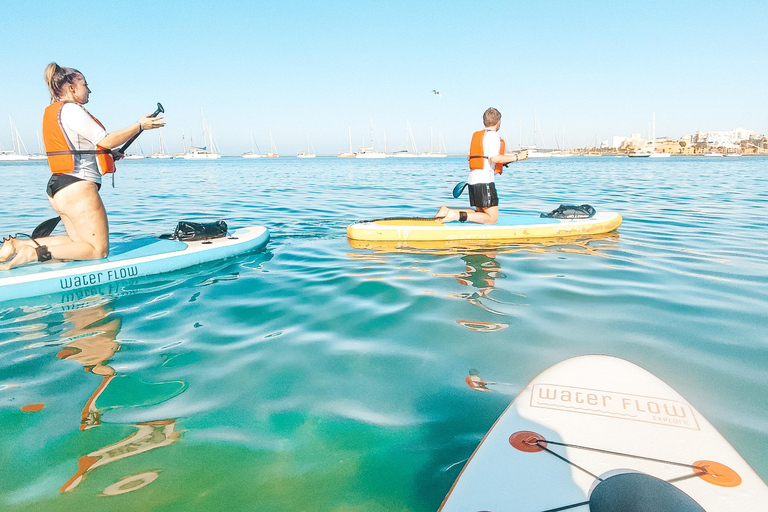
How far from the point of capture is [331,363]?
3.17 meters

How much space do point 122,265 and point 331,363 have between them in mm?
3213

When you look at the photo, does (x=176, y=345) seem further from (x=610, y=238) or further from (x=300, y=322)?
(x=610, y=238)

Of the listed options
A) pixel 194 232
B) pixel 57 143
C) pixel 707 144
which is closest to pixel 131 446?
pixel 57 143

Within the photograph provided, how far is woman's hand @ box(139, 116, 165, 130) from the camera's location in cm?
443

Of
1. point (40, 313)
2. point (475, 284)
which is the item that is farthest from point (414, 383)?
point (40, 313)

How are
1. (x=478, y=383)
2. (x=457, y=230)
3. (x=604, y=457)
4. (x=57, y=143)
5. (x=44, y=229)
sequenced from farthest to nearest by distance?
(x=457, y=230)
(x=44, y=229)
(x=57, y=143)
(x=478, y=383)
(x=604, y=457)

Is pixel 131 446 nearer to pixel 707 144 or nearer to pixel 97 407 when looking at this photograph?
pixel 97 407

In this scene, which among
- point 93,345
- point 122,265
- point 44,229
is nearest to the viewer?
point 93,345

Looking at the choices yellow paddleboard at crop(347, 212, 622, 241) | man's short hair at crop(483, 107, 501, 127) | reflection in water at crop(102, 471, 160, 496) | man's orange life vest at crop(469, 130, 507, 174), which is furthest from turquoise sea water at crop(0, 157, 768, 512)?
man's short hair at crop(483, 107, 501, 127)

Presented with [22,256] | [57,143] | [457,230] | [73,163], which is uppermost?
[57,143]

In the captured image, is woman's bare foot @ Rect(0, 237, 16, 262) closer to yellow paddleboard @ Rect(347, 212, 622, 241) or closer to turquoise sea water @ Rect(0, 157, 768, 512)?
turquoise sea water @ Rect(0, 157, 768, 512)

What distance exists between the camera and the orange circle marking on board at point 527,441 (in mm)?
1888

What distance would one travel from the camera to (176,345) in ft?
11.3

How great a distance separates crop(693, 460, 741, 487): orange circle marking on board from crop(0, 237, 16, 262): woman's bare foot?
19.6 ft
